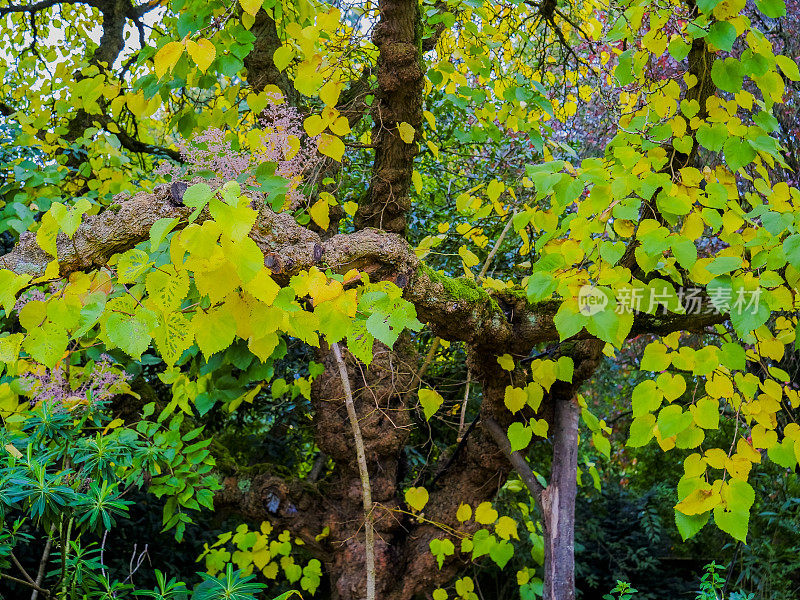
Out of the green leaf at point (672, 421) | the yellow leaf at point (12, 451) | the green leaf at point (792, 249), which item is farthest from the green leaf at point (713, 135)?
the yellow leaf at point (12, 451)

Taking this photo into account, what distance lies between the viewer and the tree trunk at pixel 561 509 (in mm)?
2107

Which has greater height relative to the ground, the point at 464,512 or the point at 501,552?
the point at 464,512

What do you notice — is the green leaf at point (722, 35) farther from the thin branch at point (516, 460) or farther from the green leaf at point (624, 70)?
the thin branch at point (516, 460)

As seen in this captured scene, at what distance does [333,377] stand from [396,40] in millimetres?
1297

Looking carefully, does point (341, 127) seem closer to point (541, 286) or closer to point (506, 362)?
point (541, 286)

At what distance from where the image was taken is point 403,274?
1.70m

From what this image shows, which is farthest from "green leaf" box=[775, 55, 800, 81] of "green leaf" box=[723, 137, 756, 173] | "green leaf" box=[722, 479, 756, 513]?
"green leaf" box=[722, 479, 756, 513]

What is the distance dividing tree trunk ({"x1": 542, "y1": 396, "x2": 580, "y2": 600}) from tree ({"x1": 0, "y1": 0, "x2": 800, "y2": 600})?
0.4 inches

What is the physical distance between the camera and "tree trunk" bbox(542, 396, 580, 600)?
6.91 feet

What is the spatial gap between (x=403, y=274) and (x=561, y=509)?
1.06m

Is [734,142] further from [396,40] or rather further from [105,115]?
[105,115]

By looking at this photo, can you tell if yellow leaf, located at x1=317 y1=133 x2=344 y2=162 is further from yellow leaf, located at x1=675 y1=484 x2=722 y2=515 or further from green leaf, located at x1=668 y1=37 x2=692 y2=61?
yellow leaf, located at x1=675 y1=484 x2=722 y2=515

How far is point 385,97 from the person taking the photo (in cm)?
227

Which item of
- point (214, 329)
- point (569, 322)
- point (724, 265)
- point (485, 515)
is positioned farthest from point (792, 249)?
point (485, 515)
